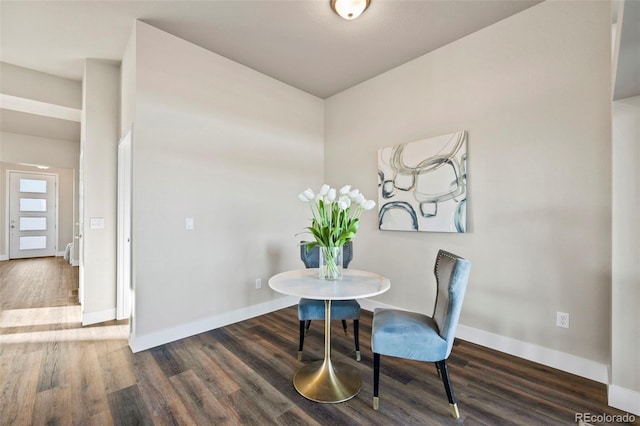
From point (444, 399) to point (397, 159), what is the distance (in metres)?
2.21

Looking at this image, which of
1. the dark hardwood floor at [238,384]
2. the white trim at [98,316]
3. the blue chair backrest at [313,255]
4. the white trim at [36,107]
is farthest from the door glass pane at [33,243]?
the blue chair backrest at [313,255]

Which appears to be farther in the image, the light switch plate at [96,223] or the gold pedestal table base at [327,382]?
the light switch plate at [96,223]

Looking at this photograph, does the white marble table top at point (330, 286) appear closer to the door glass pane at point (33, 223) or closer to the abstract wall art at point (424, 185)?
the abstract wall art at point (424, 185)

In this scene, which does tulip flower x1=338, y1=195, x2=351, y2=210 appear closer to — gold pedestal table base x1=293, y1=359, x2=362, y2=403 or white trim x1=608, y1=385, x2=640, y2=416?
gold pedestal table base x1=293, y1=359, x2=362, y2=403

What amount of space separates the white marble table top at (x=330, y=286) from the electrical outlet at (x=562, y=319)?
1.39 m

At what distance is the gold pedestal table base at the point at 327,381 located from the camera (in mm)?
1770

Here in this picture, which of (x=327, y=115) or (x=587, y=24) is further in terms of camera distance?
(x=327, y=115)

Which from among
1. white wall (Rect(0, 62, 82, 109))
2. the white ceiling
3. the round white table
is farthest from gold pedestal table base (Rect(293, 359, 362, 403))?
white wall (Rect(0, 62, 82, 109))

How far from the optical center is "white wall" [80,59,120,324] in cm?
294

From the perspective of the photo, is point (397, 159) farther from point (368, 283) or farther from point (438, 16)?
point (368, 283)

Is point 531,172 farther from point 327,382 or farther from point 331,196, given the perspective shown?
point 327,382

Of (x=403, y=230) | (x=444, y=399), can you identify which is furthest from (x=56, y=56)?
(x=444, y=399)

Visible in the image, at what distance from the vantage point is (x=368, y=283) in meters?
1.92

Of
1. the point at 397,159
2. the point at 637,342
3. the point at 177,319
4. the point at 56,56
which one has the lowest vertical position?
the point at 177,319
